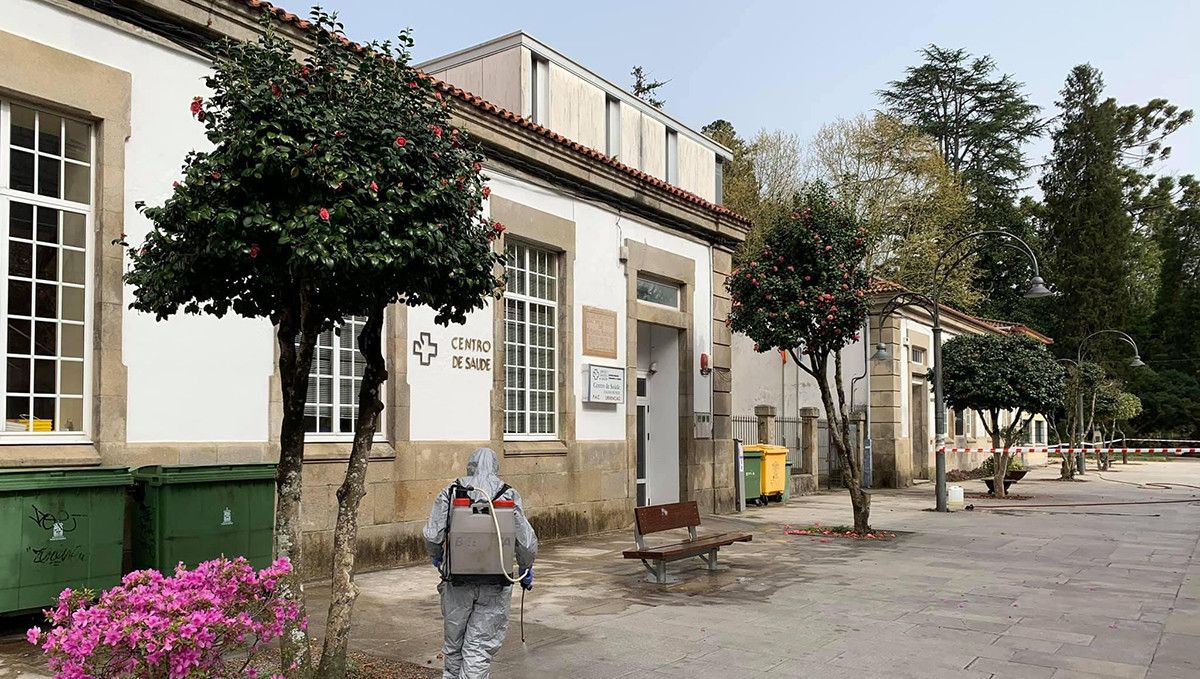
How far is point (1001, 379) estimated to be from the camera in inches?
872

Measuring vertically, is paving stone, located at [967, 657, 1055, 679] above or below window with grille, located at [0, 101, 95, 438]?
below

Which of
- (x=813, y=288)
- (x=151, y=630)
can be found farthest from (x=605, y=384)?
(x=151, y=630)

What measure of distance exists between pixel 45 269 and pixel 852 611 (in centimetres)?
748

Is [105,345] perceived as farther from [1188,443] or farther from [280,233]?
[1188,443]

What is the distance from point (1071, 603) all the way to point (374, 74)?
7.80m

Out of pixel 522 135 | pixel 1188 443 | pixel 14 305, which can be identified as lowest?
pixel 1188 443

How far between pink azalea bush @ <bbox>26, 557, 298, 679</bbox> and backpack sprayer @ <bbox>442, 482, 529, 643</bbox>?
→ 112cm

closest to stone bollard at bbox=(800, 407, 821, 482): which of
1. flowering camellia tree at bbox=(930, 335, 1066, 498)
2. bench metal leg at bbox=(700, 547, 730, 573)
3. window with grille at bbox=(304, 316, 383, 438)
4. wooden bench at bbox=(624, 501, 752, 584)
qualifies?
flowering camellia tree at bbox=(930, 335, 1066, 498)

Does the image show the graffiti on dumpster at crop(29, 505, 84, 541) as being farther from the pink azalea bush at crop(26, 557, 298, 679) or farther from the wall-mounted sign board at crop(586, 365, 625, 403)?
the wall-mounted sign board at crop(586, 365, 625, 403)

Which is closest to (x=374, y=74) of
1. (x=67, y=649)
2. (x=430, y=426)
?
(x=67, y=649)

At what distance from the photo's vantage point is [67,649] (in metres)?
4.17

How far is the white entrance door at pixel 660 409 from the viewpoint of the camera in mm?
16828

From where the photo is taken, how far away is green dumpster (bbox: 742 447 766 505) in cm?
1870

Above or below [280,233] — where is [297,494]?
below
